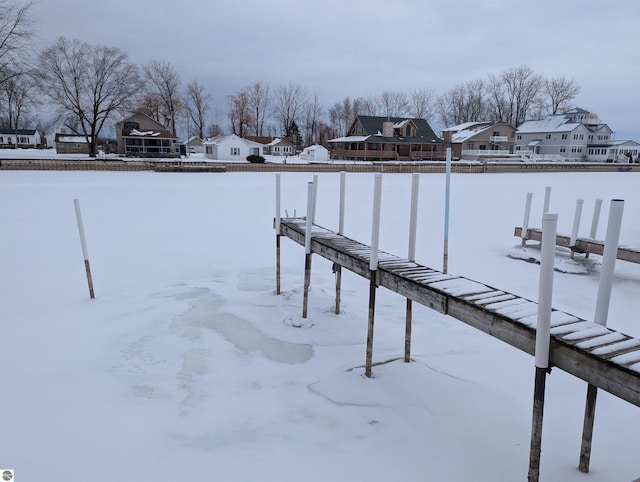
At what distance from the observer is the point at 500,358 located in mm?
6152

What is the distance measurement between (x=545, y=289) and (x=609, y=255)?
103cm

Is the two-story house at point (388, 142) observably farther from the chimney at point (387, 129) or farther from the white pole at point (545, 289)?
the white pole at point (545, 289)

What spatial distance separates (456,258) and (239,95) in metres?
76.8

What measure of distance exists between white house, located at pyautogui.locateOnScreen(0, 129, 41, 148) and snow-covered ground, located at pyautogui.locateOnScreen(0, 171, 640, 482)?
7718 centimetres

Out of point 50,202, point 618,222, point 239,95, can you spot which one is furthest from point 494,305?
point 239,95

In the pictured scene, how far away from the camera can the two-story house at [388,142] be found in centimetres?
5734

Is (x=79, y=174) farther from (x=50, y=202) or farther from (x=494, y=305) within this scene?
(x=494, y=305)

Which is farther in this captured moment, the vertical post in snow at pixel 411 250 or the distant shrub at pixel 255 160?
the distant shrub at pixel 255 160

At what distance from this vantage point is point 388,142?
57531mm

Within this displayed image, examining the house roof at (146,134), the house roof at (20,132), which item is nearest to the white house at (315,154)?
the house roof at (146,134)

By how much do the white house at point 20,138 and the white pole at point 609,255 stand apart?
86431mm

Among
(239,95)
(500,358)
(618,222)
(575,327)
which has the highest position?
(239,95)

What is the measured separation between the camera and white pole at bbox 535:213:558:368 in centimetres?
324

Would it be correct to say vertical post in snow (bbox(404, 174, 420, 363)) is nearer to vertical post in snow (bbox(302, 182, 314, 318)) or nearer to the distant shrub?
vertical post in snow (bbox(302, 182, 314, 318))
